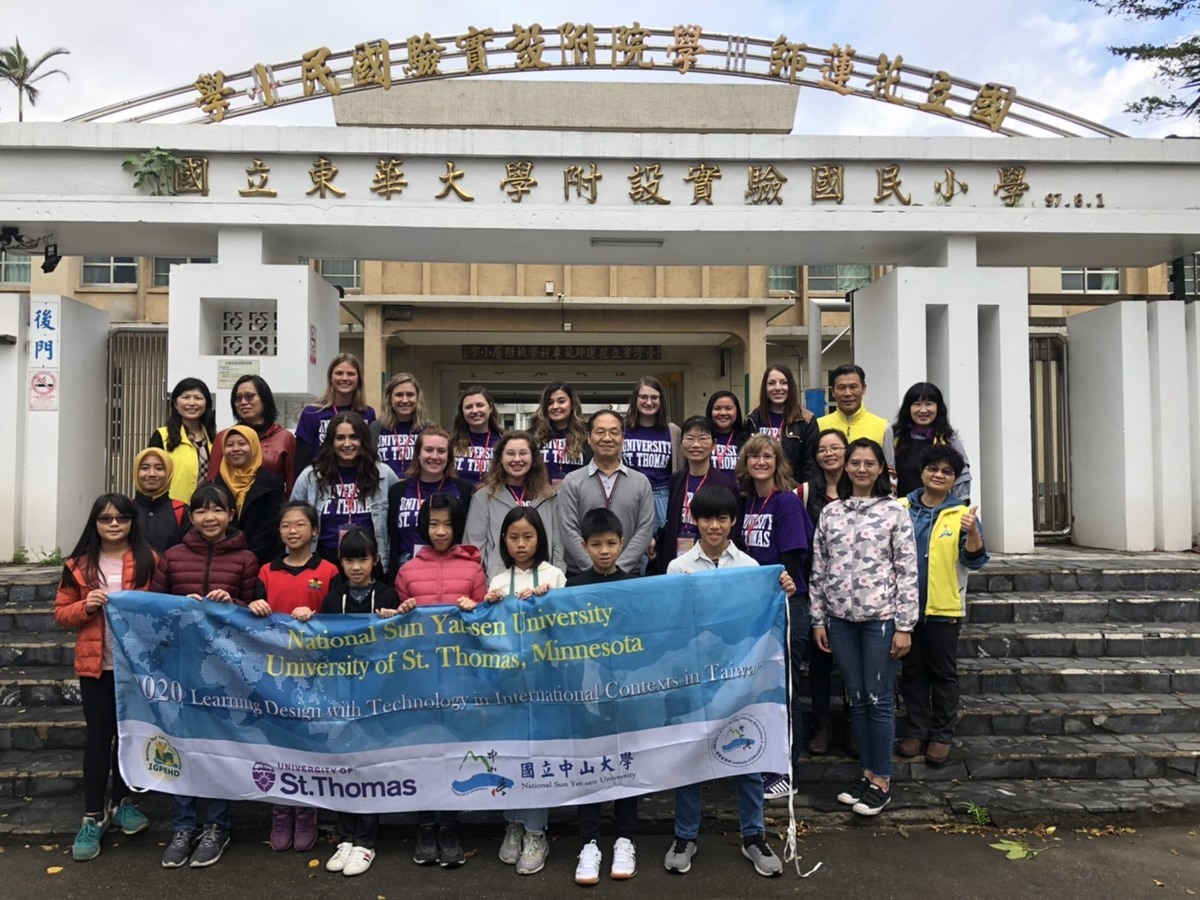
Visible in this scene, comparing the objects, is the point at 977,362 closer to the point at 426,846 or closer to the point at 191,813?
the point at 426,846

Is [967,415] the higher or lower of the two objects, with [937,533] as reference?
higher

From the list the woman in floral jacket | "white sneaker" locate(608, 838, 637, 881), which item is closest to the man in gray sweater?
the woman in floral jacket

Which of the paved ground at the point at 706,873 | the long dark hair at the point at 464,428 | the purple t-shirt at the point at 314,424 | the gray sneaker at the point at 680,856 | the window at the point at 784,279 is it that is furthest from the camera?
the window at the point at 784,279

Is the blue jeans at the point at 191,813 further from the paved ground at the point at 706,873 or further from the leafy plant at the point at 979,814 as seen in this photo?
the leafy plant at the point at 979,814

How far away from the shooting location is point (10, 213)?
707 centimetres

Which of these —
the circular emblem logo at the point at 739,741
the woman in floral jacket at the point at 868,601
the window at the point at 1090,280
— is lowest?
the circular emblem logo at the point at 739,741

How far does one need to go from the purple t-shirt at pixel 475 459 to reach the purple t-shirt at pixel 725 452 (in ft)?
4.16

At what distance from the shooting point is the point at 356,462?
14.2ft

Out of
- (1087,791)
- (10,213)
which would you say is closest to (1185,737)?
(1087,791)

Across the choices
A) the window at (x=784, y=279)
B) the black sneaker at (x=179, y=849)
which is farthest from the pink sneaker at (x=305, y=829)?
the window at (x=784, y=279)

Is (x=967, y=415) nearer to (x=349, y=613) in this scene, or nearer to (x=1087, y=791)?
(x=1087, y=791)

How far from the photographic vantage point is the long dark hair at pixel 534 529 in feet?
12.2

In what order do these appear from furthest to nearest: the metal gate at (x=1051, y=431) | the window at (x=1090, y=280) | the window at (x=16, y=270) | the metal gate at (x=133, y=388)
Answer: the window at (x=1090, y=280)
the window at (x=16, y=270)
the metal gate at (x=1051, y=431)
the metal gate at (x=133, y=388)

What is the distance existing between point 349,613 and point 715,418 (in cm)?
232
